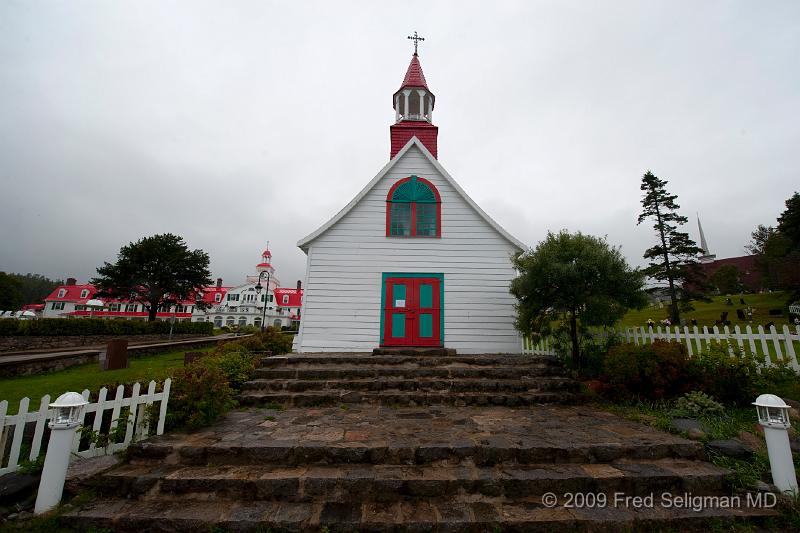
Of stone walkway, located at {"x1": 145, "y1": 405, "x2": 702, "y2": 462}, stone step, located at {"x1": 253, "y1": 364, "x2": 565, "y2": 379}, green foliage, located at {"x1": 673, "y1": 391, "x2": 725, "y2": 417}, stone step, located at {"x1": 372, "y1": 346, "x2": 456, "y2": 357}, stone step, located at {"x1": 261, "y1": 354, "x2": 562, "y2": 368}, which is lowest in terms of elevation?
stone walkway, located at {"x1": 145, "y1": 405, "x2": 702, "y2": 462}

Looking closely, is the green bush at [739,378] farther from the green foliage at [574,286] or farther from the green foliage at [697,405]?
the green foliage at [574,286]

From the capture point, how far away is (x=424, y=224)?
11008mm

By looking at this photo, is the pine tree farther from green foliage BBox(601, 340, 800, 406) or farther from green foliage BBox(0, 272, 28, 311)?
green foliage BBox(0, 272, 28, 311)

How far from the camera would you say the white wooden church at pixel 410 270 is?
33.6 ft

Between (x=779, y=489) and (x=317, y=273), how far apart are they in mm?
9812

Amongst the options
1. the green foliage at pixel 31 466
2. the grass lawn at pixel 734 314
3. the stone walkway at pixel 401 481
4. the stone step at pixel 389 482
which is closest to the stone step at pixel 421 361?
the stone walkway at pixel 401 481

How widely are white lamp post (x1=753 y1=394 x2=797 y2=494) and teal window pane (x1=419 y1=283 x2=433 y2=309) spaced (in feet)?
24.4

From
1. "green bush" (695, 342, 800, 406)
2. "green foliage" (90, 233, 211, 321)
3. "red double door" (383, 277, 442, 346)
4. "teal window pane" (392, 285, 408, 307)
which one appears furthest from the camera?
"green foliage" (90, 233, 211, 321)

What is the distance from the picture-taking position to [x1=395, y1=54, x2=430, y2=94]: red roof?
1372cm

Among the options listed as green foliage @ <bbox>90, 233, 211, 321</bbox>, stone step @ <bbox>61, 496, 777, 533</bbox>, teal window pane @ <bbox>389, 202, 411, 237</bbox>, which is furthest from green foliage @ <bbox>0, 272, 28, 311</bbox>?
stone step @ <bbox>61, 496, 777, 533</bbox>

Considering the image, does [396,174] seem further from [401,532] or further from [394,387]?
[401,532]

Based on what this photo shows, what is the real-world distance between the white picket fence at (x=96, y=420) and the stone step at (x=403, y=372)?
2.74m

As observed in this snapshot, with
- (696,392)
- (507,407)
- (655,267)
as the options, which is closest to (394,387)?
(507,407)
